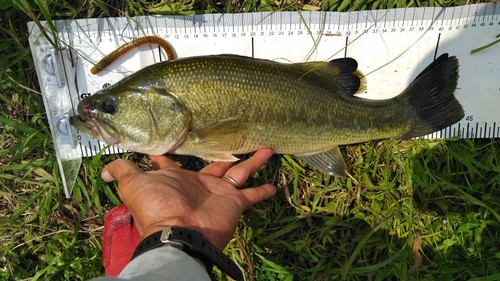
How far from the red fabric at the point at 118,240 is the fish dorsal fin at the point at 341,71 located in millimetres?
1932

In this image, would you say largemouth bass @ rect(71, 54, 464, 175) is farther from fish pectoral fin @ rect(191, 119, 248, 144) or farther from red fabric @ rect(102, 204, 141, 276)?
red fabric @ rect(102, 204, 141, 276)

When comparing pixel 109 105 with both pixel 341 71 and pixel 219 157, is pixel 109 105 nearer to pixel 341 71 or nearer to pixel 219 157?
pixel 219 157

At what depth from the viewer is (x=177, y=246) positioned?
89.1 inches

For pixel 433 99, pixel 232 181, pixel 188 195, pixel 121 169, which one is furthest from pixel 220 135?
pixel 433 99

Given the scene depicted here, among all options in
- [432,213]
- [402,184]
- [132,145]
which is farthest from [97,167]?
[432,213]

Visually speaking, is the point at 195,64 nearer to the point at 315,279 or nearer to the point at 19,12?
the point at 19,12

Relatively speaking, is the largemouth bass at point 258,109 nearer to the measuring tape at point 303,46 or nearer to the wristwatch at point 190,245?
the measuring tape at point 303,46

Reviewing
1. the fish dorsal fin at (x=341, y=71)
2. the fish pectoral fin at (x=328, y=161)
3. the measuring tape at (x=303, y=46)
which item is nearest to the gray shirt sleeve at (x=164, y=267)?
the fish pectoral fin at (x=328, y=161)

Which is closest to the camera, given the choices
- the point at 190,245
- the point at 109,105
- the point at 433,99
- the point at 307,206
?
the point at 190,245

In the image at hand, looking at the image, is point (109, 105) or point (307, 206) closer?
point (109, 105)

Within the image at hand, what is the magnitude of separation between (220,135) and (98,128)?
89cm

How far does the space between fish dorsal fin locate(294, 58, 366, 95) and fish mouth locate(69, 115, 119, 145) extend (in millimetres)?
1581

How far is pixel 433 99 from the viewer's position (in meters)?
3.17

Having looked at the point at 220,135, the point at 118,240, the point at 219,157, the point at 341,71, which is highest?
the point at 341,71
